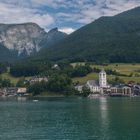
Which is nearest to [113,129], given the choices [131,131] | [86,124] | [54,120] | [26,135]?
[131,131]

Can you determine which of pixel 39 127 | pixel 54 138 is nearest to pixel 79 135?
pixel 54 138

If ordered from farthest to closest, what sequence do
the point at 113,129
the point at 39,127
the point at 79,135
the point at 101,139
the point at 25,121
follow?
the point at 25,121 < the point at 39,127 < the point at 113,129 < the point at 79,135 < the point at 101,139

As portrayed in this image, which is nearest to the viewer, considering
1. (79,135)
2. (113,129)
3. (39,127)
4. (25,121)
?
(79,135)

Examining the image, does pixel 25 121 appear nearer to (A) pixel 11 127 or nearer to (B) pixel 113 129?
(A) pixel 11 127

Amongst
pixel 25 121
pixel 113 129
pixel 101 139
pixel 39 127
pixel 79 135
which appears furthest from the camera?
pixel 25 121

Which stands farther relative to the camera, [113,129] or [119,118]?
[119,118]

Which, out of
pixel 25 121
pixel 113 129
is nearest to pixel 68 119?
pixel 25 121

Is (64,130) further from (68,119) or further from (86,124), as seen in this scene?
(68,119)

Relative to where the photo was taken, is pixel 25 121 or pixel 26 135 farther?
pixel 25 121

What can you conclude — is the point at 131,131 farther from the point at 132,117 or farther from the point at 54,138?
the point at 132,117
